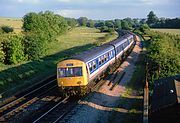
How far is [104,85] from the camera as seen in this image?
27.0 m

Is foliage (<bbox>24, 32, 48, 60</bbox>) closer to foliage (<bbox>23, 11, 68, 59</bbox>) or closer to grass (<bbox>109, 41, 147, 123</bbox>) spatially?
foliage (<bbox>23, 11, 68, 59</bbox>)

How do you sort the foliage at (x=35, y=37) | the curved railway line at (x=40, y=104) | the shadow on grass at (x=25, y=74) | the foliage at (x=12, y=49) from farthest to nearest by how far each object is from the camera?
the foliage at (x=35, y=37), the foliage at (x=12, y=49), the shadow on grass at (x=25, y=74), the curved railway line at (x=40, y=104)

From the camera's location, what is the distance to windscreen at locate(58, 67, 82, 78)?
22.3 metres

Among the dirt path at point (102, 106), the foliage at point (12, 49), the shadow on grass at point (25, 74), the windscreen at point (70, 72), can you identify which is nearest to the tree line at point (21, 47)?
the foliage at point (12, 49)

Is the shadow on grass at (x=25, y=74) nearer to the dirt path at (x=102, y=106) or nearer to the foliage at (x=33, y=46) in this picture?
the foliage at (x=33, y=46)

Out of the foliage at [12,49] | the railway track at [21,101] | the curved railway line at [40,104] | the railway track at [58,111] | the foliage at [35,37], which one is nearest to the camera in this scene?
the railway track at [58,111]

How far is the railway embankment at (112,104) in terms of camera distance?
18547mm

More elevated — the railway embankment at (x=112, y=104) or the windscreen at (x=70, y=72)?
the windscreen at (x=70, y=72)

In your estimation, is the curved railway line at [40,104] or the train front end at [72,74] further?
the train front end at [72,74]

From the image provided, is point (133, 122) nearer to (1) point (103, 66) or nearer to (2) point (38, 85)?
(1) point (103, 66)

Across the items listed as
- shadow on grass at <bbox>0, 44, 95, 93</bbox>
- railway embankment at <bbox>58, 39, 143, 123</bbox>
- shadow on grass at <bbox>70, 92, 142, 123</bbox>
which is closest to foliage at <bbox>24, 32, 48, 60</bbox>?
shadow on grass at <bbox>0, 44, 95, 93</bbox>

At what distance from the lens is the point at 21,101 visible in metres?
22.9

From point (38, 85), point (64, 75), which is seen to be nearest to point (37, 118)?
point (64, 75)

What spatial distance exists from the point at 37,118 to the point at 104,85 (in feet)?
31.2
